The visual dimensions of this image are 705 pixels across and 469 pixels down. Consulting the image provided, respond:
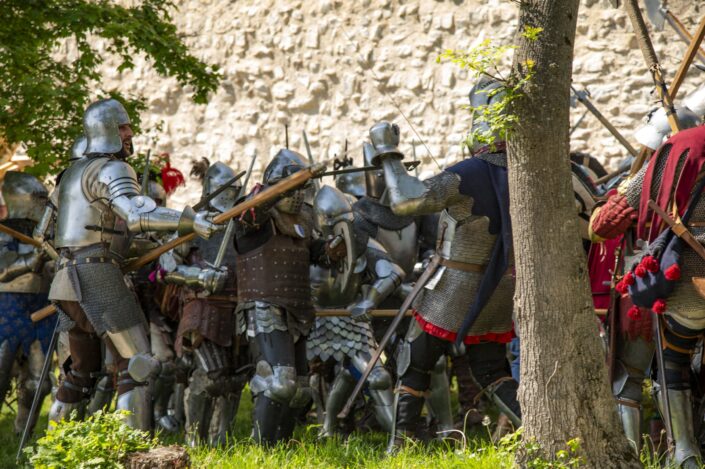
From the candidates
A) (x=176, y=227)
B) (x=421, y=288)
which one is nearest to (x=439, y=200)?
(x=421, y=288)

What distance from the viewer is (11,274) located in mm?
7336

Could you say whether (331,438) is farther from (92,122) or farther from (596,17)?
(596,17)

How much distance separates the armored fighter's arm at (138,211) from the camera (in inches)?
214

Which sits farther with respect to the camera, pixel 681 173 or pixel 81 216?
pixel 81 216

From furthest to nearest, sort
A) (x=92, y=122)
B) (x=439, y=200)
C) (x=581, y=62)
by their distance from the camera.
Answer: (x=581, y=62) → (x=92, y=122) → (x=439, y=200)

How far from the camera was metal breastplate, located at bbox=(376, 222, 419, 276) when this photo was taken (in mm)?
6941

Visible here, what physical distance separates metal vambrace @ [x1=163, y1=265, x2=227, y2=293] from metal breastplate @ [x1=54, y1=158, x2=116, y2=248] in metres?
0.75

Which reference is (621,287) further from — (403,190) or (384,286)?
(384,286)

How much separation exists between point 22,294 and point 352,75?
243 inches

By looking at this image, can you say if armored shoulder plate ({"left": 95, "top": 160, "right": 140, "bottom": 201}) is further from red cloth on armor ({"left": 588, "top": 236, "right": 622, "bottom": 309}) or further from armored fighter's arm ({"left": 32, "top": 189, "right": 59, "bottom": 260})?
red cloth on armor ({"left": 588, "top": 236, "right": 622, "bottom": 309})

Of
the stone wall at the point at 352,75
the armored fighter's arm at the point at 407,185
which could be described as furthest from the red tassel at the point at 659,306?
the stone wall at the point at 352,75

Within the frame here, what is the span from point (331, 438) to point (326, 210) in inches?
51.2

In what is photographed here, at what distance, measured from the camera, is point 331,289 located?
684cm

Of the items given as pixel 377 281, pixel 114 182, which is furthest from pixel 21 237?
pixel 377 281
